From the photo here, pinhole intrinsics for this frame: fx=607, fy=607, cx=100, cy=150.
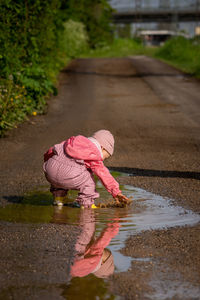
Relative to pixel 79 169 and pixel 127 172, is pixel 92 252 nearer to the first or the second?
pixel 79 169

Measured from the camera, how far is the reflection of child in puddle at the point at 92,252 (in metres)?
3.73

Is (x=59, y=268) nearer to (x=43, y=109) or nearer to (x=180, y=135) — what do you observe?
(x=180, y=135)

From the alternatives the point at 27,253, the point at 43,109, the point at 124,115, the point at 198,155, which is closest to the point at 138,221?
the point at 27,253

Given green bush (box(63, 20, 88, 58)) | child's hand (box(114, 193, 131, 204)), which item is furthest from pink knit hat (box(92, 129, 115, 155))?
green bush (box(63, 20, 88, 58))

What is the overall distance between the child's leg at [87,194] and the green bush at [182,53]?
67.4ft

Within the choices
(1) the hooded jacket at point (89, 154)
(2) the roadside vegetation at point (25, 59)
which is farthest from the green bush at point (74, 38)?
(1) the hooded jacket at point (89, 154)

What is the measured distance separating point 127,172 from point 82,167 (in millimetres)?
1786

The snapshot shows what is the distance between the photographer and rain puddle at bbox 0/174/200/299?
357 cm

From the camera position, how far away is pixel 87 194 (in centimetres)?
568

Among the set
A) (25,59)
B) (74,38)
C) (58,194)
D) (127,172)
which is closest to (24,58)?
(25,59)

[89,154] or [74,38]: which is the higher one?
[89,154]

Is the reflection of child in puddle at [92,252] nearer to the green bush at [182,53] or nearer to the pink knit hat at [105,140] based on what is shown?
the pink knit hat at [105,140]

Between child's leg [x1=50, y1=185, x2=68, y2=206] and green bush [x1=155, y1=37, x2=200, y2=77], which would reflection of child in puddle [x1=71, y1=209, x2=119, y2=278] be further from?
green bush [x1=155, y1=37, x2=200, y2=77]

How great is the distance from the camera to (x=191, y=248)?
4.24 metres
